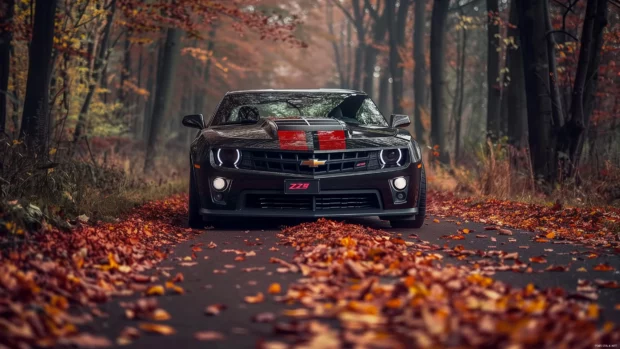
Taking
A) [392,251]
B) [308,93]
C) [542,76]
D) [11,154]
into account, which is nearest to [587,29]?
[542,76]

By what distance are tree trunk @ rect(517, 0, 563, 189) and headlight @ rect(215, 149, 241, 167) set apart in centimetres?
689

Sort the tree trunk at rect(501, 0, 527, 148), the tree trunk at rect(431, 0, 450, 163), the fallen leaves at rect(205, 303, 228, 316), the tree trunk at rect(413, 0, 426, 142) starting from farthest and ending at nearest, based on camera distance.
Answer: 1. the tree trunk at rect(413, 0, 426, 142)
2. the tree trunk at rect(431, 0, 450, 163)
3. the tree trunk at rect(501, 0, 527, 148)
4. the fallen leaves at rect(205, 303, 228, 316)

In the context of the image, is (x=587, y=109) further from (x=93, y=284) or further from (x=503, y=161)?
(x=93, y=284)

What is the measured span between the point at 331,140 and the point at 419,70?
17.9m

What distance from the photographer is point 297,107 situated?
9.91 metres

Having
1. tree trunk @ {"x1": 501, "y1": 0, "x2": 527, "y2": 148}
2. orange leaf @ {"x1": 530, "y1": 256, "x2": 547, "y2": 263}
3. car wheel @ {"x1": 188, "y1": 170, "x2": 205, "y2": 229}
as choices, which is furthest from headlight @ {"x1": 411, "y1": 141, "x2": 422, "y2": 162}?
tree trunk @ {"x1": 501, "y1": 0, "x2": 527, "y2": 148}

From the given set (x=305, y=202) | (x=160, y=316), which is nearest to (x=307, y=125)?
(x=305, y=202)

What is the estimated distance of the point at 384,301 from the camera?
432cm

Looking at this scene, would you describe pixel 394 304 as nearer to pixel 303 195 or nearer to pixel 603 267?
pixel 603 267

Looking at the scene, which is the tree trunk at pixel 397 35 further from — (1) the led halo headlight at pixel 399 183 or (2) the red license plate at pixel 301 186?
(2) the red license plate at pixel 301 186

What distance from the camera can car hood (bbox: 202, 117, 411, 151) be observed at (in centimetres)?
824

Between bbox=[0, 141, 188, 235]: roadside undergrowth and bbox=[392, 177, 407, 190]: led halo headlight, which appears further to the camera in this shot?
bbox=[392, 177, 407, 190]: led halo headlight

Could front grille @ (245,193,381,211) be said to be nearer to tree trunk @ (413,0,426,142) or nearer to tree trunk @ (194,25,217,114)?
tree trunk @ (413,0,426,142)

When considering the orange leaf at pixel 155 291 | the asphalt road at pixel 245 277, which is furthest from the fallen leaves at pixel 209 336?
the orange leaf at pixel 155 291
